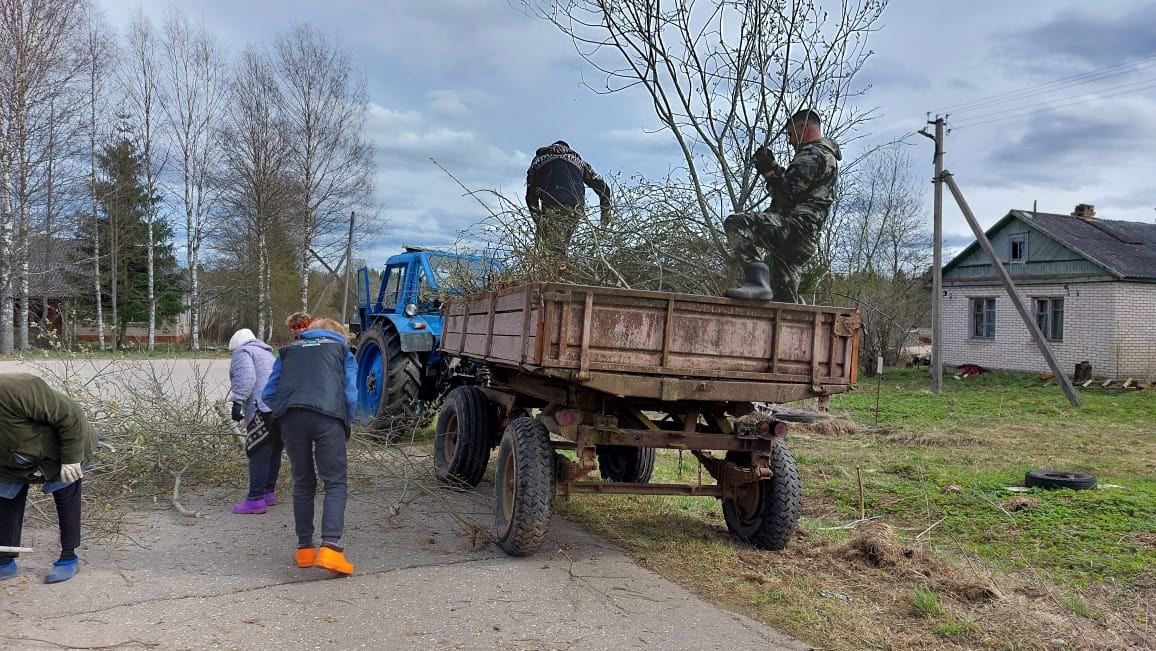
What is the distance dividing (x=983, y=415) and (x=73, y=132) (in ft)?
83.2

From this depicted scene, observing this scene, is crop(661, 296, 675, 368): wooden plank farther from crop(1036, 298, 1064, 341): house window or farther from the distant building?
the distant building

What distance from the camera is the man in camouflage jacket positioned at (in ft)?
17.8

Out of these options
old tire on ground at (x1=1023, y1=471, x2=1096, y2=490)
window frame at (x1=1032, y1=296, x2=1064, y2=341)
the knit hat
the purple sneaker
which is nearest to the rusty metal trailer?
the purple sneaker

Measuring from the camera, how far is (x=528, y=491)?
15.6 feet

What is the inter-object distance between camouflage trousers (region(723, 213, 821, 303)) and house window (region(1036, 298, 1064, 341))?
20.7 meters

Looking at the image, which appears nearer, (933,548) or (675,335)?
(675,335)

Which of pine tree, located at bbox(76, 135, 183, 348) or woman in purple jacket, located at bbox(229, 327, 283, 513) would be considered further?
pine tree, located at bbox(76, 135, 183, 348)

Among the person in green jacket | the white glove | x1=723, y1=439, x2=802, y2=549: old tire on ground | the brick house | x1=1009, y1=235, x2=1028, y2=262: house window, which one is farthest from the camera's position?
x1=1009, y1=235, x2=1028, y2=262: house window

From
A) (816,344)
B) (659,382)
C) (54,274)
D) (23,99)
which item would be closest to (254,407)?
(659,382)

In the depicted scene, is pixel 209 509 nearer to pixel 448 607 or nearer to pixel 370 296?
pixel 448 607

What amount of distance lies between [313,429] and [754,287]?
2.64 m

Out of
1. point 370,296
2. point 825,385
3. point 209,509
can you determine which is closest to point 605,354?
point 825,385

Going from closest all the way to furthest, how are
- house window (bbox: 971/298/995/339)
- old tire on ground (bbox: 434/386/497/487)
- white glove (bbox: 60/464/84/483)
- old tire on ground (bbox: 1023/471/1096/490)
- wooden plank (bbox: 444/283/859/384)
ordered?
1. white glove (bbox: 60/464/84/483)
2. wooden plank (bbox: 444/283/859/384)
3. old tire on ground (bbox: 434/386/497/487)
4. old tire on ground (bbox: 1023/471/1096/490)
5. house window (bbox: 971/298/995/339)

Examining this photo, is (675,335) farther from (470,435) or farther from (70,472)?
(70,472)
